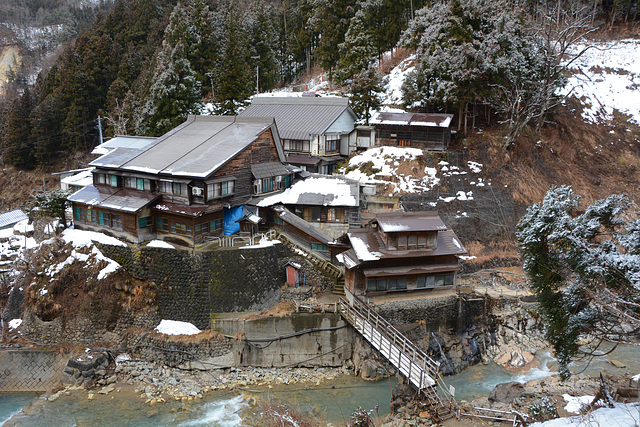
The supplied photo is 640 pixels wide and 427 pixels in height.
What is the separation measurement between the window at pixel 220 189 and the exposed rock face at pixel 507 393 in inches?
647

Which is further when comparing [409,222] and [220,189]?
[220,189]

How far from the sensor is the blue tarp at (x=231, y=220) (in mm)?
27175


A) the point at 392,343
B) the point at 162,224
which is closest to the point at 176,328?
the point at 162,224

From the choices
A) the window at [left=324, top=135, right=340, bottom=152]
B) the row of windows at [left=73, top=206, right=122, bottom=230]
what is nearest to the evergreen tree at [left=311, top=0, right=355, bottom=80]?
the window at [left=324, top=135, right=340, bottom=152]

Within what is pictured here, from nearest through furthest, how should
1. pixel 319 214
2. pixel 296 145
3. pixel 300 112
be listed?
pixel 319 214, pixel 296 145, pixel 300 112

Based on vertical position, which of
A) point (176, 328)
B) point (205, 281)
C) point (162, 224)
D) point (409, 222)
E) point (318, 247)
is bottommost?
point (176, 328)

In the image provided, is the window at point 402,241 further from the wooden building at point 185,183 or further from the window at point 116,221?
the window at point 116,221

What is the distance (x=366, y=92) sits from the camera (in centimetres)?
3822

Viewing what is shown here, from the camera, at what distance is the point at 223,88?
3891 cm

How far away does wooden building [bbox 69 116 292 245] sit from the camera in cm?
2533

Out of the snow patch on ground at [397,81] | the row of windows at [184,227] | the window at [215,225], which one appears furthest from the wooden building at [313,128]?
the row of windows at [184,227]

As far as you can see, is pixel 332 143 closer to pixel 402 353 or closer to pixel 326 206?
pixel 326 206

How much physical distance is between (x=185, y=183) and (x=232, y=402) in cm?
1114

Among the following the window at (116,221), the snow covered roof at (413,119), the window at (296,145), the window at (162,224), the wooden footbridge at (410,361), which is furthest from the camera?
the window at (296,145)
